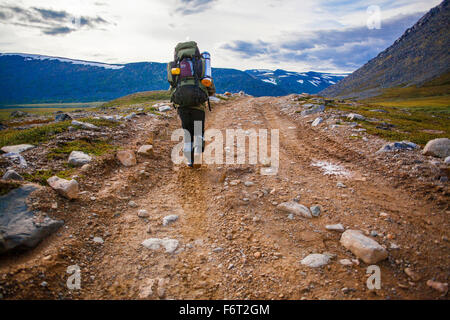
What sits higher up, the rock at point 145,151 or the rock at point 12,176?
the rock at point 145,151

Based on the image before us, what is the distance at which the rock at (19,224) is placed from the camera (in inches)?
139

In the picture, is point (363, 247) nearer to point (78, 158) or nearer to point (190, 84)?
point (190, 84)

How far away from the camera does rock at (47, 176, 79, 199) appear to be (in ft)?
16.0

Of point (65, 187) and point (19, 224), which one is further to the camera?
point (65, 187)

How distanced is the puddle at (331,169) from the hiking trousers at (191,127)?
13.4ft

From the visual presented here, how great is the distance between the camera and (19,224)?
3805 millimetres

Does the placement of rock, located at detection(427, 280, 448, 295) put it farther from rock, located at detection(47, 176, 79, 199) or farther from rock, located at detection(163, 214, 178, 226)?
rock, located at detection(47, 176, 79, 199)

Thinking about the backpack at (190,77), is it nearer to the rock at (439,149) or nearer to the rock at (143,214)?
the rock at (143,214)

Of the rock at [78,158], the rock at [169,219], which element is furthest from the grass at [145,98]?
the rock at [169,219]

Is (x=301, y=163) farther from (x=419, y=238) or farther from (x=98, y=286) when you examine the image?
(x=98, y=286)

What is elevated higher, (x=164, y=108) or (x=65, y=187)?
(x=164, y=108)

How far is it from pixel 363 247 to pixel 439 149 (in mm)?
5744

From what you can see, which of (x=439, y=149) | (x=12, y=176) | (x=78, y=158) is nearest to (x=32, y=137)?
(x=78, y=158)
